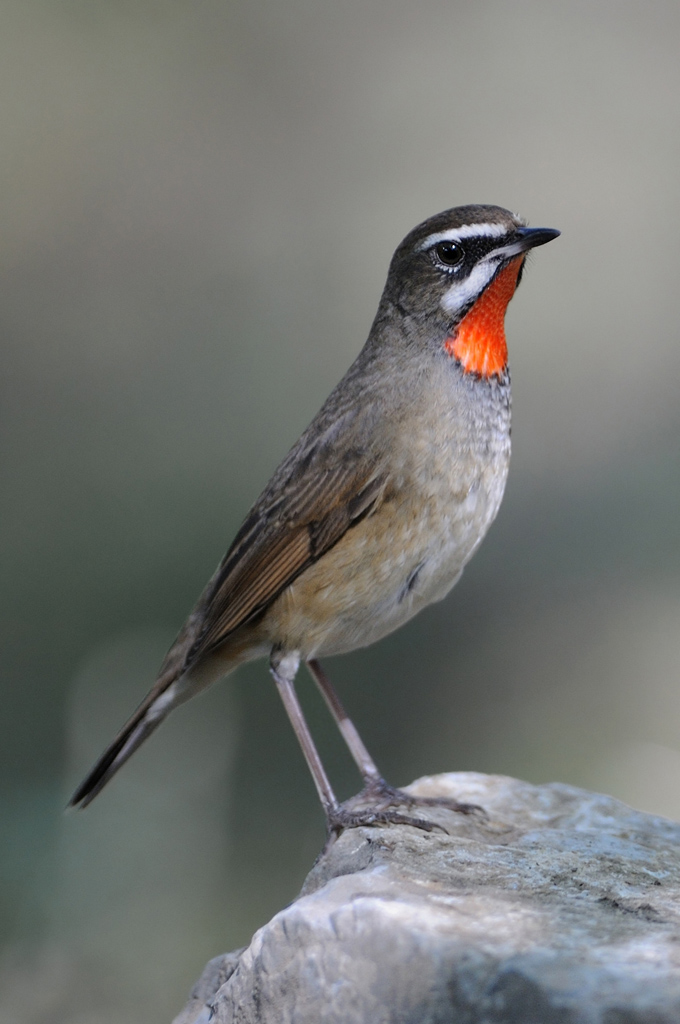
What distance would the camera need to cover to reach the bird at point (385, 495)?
12.5ft

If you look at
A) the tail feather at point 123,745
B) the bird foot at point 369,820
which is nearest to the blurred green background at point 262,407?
the tail feather at point 123,745

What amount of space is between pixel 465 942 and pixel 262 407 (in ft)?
22.4

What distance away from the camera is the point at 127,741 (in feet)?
14.0

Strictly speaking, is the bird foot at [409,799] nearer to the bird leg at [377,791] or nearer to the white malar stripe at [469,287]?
the bird leg at [377,791]

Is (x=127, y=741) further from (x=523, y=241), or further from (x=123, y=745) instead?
(x=523, y=241)

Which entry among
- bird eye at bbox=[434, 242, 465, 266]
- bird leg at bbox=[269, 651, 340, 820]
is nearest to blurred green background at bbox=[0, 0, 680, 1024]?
bird leg at bbox=[269, 651, 340, 820]

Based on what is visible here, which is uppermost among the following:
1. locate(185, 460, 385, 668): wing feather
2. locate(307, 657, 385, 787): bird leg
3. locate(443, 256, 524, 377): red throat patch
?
locate(443, 256, 524, 377): red throat patch

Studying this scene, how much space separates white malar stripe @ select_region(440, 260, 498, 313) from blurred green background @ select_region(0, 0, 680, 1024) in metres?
3.28

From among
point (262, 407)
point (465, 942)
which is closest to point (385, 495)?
point (465, 942)

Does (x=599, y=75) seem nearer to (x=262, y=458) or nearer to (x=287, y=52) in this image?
(x=287, y=52)

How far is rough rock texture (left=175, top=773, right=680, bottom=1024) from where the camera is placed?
83.6 inches

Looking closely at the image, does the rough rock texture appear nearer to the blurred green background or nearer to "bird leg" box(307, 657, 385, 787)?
"bird leg" box(307, 657, 385, 787)

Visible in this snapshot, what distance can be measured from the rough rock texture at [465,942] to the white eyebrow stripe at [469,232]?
2087 mm

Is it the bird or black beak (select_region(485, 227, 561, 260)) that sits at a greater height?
black beak (select_region(485, 227, 561, 260))
